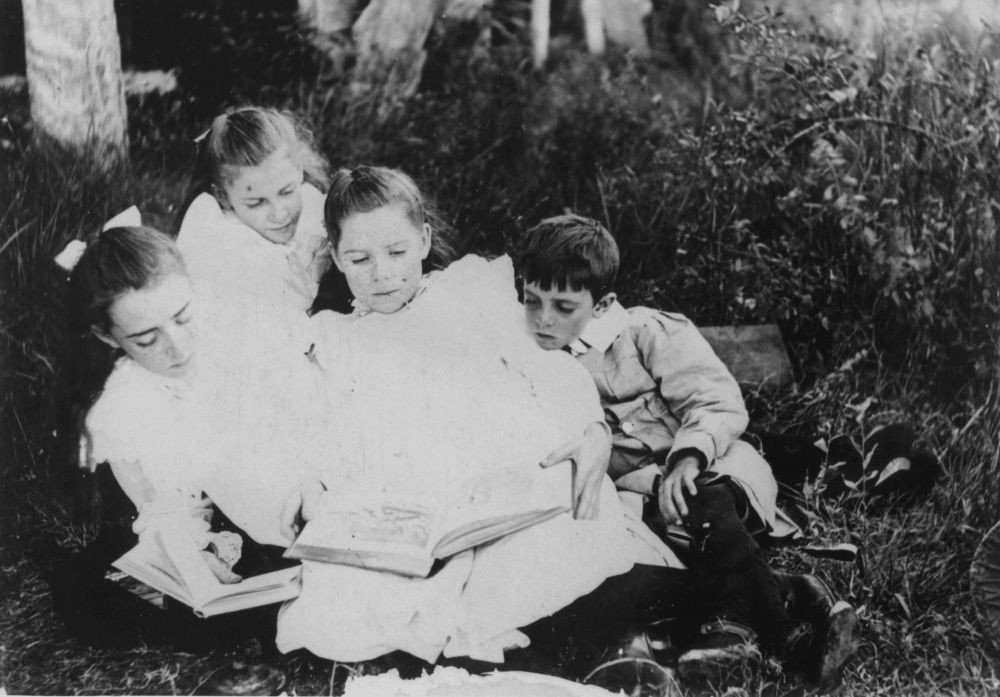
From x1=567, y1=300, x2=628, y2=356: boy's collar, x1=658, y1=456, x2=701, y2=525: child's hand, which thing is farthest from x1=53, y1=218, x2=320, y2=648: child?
x1=658, y1=456, x2=701, y2=525: child's hand

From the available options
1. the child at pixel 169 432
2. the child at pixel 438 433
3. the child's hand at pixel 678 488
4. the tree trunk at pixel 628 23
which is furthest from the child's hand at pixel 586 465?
the tree trunk at pixel 628 23

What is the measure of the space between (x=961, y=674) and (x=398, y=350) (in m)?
1.90

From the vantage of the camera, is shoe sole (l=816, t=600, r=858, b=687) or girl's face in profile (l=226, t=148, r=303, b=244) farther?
girl's face in profile (l=226, t=148, r=303, b=244)

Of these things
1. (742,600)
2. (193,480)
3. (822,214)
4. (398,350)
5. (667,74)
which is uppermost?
(667,74)

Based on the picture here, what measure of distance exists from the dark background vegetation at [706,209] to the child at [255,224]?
145mm

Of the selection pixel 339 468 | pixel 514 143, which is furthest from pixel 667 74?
pixel 339 468

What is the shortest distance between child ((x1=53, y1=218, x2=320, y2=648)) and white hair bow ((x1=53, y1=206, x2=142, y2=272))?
75mm

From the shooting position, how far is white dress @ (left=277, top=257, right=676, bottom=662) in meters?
2.90

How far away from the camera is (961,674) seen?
2947 mm

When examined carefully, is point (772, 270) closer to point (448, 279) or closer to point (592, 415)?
point (592, 415)

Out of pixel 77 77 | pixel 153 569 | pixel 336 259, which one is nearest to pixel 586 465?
pixel 336 259

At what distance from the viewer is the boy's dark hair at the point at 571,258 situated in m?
→ 3.04

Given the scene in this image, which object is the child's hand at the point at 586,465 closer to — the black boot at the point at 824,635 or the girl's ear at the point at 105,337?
the black boot at the point at 824,635

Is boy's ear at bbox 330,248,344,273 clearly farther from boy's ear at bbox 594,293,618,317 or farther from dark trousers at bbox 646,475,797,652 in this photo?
dark trousers at bbox 646,475,797,652
